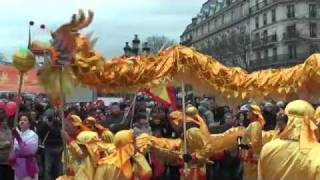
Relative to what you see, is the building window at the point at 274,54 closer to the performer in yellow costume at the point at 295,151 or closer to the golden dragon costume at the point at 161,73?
the golden dragon costume at the point at 161,73

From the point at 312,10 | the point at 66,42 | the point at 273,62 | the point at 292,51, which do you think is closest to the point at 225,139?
the point at 66,42

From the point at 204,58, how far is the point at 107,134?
1.70 metres

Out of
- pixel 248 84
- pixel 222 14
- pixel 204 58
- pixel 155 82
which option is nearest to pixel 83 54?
pixel 155 82

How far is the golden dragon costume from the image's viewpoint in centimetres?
767

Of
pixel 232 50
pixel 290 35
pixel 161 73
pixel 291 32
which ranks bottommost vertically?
pixel 161 73

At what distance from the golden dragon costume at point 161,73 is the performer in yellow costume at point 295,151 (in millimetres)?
3257

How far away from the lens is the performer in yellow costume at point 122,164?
6965mm

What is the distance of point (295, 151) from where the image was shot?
4906 millimetres

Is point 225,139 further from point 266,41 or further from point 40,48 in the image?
point 266,41

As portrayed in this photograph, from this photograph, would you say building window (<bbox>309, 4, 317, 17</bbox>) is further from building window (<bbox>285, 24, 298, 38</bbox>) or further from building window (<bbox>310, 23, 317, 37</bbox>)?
building window (<bbox>285, 24, 298, 38</bbox>)

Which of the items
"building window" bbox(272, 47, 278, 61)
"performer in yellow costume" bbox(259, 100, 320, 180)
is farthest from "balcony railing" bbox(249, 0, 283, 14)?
"performer in yellow costume" bbox(259, 100, 320, 180)

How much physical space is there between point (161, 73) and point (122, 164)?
1.99m

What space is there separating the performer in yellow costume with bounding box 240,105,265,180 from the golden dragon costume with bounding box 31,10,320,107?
26.8 inches

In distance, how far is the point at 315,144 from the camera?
4914mm
